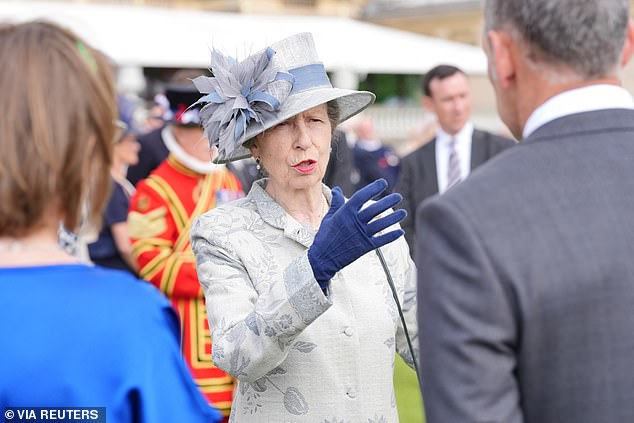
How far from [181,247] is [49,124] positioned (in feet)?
9.40

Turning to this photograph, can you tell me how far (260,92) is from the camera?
8.78 feet

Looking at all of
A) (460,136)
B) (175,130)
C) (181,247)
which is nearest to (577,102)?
(181,247)

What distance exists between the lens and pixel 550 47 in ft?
5.57

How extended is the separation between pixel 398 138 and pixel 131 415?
23.9 m

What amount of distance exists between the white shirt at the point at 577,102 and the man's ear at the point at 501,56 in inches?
3.2

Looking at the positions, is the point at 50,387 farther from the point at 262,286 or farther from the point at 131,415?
the point at 262,286

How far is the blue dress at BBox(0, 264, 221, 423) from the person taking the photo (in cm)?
163

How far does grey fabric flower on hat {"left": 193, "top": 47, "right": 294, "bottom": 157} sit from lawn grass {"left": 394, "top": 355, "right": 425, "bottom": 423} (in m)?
3.05

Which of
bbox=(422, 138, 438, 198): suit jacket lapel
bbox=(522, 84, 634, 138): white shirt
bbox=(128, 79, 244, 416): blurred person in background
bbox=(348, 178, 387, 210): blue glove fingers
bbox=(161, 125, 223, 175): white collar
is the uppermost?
bbox=(522, 84, 634, 138): white shirt

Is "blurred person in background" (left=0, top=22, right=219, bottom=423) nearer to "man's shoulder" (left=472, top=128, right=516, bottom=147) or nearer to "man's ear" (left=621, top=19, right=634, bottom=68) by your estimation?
"man's ear" (left=621, top=19, right=634, bottom=68)

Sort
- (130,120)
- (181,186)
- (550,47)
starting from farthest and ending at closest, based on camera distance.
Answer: (130,120)
(181,186)
(550,47)

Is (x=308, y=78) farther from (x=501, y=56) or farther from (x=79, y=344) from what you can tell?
(x=79, y=344)

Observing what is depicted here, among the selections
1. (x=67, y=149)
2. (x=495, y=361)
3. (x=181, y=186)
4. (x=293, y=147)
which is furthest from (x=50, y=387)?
(x=181, y=186)

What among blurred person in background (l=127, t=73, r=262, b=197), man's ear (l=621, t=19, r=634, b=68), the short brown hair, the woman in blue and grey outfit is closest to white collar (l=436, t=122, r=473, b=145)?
blurred person in background (l=127, t=73, r=262, b=197)
